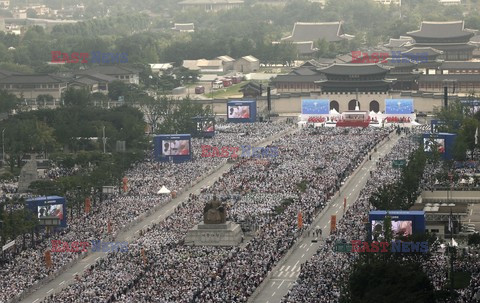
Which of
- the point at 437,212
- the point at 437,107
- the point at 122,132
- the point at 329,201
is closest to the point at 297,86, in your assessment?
the point at 437,107

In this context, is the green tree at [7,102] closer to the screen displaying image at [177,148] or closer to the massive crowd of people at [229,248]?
the massive crowd of people at [229,248]

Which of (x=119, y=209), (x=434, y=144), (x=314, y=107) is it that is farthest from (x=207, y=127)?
(x=119, y=209)

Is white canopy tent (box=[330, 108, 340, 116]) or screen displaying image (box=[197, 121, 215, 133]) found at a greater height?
screen displaying image (box=[197, 121, 215, 133])

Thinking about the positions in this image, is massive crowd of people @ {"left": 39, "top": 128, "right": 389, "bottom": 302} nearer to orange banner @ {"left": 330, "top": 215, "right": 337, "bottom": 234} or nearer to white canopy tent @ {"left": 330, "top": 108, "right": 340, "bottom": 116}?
orange banner @ {"left": 330, "top": 215, "right": 337, "bottom": 234}

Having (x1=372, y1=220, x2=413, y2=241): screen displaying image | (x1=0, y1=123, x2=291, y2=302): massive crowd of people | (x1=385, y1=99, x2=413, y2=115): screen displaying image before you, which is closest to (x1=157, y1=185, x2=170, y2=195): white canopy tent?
(x1=0, y1=123, x2=291, y2=302): massive crowd of people

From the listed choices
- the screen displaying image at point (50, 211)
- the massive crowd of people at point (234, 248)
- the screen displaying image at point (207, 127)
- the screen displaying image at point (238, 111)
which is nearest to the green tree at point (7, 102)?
the screen displaying image at point (238, 111)

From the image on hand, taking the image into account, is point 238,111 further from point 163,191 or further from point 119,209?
point 119,209

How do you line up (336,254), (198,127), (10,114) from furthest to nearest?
(10,114) < (198,127) < (336,254)

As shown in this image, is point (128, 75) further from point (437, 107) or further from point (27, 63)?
point (437, 107)
